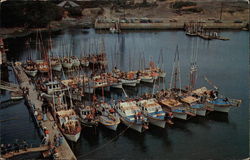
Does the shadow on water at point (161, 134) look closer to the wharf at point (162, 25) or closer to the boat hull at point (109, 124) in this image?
the boat hull at point (109, 124)

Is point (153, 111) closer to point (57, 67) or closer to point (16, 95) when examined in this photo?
point (16, 95)

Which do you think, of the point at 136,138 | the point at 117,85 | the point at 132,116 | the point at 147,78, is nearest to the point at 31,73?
the point at 117,85

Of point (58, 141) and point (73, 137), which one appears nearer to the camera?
point (58, 141)

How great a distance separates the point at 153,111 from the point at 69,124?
11.9 meters

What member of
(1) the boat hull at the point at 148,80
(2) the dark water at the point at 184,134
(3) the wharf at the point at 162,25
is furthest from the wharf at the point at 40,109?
(3) the wharf at the point at 162,25

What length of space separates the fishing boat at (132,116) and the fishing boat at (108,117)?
101 centimetres

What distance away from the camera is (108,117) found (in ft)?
127

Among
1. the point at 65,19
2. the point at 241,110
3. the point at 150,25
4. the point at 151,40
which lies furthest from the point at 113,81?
the point at 65,19

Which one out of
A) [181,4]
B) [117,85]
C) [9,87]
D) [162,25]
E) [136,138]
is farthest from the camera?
[181,4]

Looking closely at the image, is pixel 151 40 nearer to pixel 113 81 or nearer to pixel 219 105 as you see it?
pixel 113 81

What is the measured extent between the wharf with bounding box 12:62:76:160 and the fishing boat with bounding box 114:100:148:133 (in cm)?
914

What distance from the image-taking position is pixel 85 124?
38.2 m

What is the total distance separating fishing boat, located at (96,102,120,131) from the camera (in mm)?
37688

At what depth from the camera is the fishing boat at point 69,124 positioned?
34688 mm
